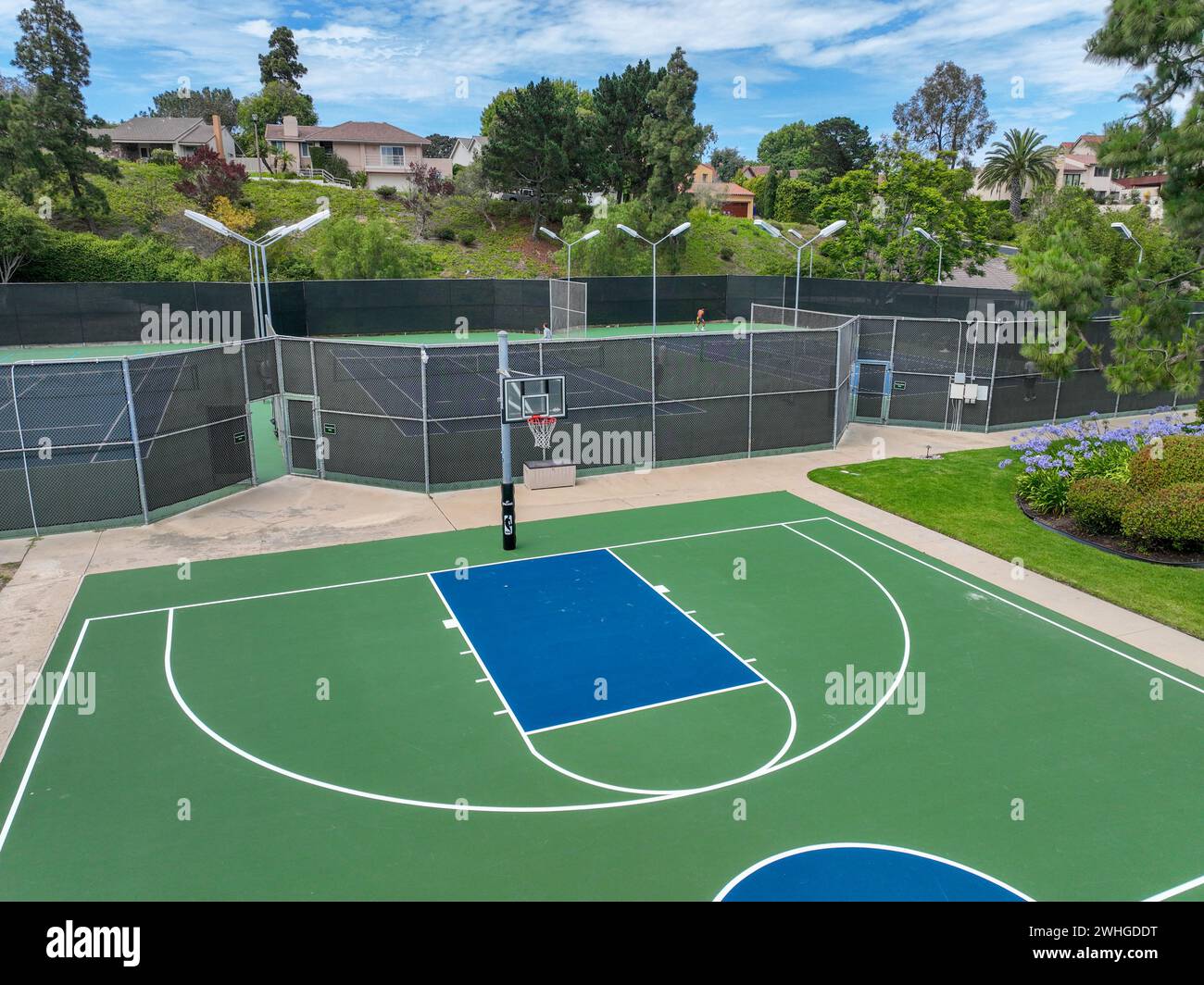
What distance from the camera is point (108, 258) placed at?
49562mm

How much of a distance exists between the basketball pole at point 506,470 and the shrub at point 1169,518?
11523mm

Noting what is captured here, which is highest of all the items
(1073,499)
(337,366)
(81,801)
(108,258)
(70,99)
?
(70,99)

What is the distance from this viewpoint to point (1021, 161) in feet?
243

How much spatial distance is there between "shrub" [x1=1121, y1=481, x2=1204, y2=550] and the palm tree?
66377 millimetres

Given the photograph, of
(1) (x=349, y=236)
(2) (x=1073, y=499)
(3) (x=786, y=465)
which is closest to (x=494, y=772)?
(2) (x=1073, y=499)

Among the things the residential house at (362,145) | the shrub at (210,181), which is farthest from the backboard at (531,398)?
the residential house at (362,145)

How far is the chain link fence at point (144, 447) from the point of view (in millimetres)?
17047

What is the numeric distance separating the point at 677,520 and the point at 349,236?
35924 mm

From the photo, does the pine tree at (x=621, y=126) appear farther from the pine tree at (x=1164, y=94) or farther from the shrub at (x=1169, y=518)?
the shrub at (x=1169, y=518)

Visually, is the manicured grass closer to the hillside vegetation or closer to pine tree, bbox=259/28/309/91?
the hillside vegetation

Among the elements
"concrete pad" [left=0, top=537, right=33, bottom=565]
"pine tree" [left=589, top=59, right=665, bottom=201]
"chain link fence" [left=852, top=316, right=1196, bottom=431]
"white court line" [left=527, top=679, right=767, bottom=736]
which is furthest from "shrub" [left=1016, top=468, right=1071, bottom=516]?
"pine tree" [left=589, top=59, right=665, bottom=201]

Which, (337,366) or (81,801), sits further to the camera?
(337,366)

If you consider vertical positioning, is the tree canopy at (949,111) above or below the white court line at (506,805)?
above

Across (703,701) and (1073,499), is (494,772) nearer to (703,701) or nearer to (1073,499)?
(703,701)
